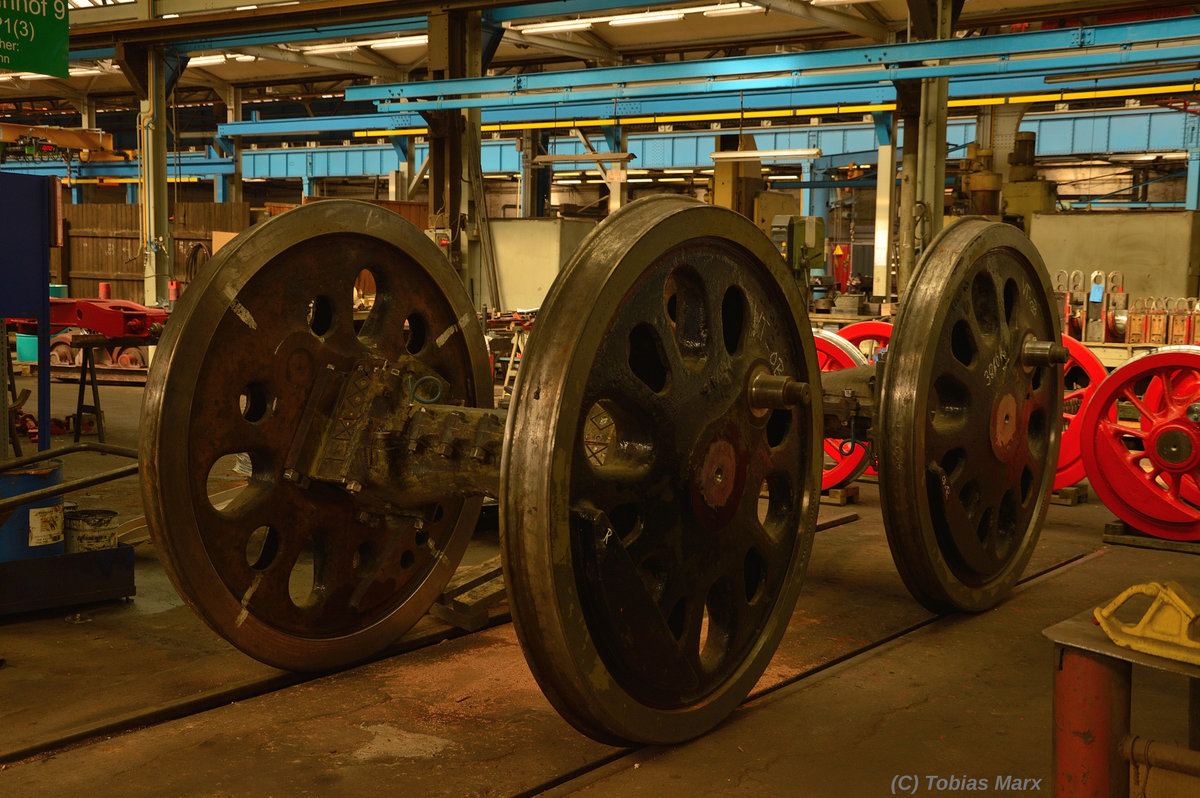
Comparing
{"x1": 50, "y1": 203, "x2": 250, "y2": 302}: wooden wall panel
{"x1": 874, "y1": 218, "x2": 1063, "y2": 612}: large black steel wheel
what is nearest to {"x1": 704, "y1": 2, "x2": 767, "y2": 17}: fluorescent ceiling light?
{"x1": 874, "y1": 218, "x2": 1063, "y2": 612}: large black steel wheel

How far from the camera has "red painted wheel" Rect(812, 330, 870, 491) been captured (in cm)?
604

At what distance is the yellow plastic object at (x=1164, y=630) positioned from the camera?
175 centimetres

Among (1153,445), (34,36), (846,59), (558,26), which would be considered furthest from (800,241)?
(558,26)

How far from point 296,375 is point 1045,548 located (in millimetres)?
3720

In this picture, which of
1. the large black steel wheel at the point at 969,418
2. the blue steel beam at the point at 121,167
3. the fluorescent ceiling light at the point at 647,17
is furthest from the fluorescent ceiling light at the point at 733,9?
the blue steel beam at the point at 121,167

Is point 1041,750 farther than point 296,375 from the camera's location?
No

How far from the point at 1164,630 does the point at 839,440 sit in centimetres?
429

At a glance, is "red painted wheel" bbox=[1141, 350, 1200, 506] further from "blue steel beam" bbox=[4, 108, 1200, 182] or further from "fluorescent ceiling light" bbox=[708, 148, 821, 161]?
"blue steel beam" bbox=[4, 108, 1200, 182]

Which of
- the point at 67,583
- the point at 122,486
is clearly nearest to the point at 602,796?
the point at 67,583

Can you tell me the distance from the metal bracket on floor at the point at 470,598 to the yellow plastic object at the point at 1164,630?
2325 mm

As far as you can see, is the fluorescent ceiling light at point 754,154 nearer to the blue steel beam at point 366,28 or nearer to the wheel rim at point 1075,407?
the blue steel beam at point 366,28

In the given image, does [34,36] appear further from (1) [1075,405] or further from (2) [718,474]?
(1) [1075,405]

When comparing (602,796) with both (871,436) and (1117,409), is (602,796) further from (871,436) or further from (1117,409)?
(1117,409)

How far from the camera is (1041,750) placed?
2.87m
